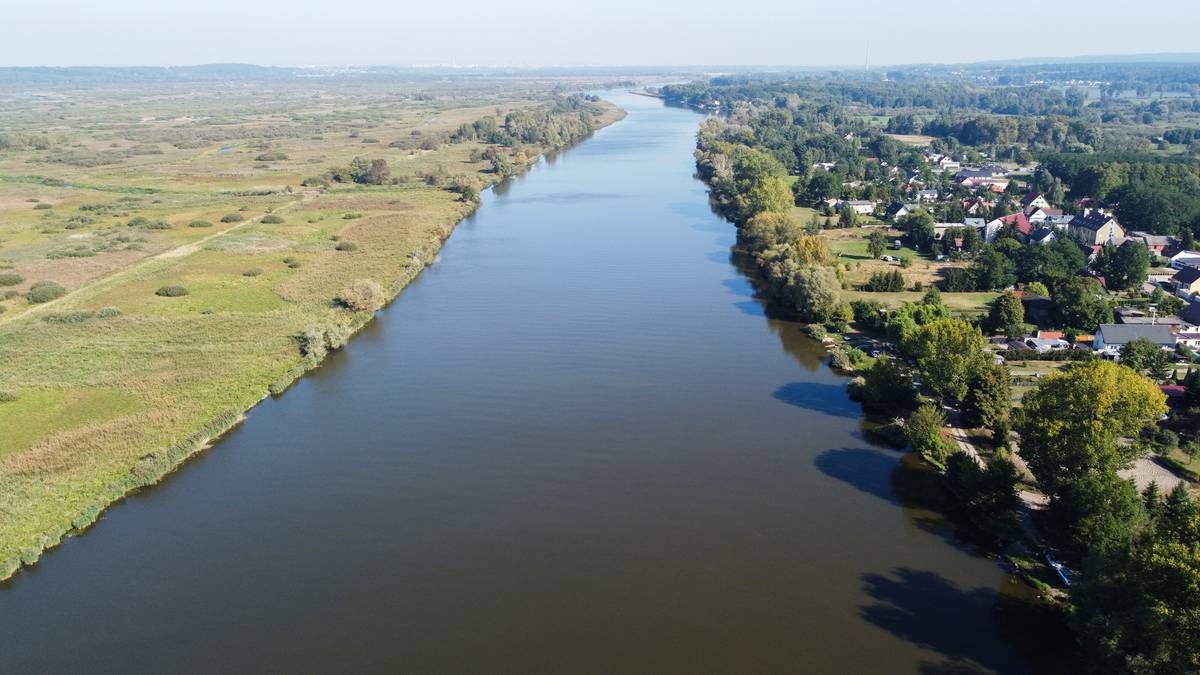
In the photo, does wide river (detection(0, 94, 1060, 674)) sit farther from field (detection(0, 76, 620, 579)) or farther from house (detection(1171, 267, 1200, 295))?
house (detection(1171, 267, 1200, 295))

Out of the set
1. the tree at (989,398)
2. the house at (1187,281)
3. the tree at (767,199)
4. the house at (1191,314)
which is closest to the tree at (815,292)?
the tree at (989,398)

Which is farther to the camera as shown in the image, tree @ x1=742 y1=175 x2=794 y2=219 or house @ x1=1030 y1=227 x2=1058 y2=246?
tree @ x1=742 y1=175 x2=794 y2=219

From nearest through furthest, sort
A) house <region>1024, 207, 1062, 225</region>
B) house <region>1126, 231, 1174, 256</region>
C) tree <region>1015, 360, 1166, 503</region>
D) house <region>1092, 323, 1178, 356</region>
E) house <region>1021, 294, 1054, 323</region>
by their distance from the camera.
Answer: tree <region>1015, 360, 1166, 503</region> < house <region>1092, 323, 1178, 356</region> < house <region>1021, 294, 1054, 323</region> < house <region>1126, 231, 1174, 256</region> < house <region>1024, 207, 1062, 225</region>

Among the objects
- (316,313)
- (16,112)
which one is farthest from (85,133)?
(316,313)

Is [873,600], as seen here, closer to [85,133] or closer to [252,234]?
[252,234]

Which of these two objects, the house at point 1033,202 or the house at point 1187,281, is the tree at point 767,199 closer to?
the house at point 1033,202

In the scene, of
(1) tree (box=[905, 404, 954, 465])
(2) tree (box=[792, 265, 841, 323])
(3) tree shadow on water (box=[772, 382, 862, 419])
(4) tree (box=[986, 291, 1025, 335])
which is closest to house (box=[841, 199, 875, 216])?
(2) tree (box=[792, 265, 841, 323])
